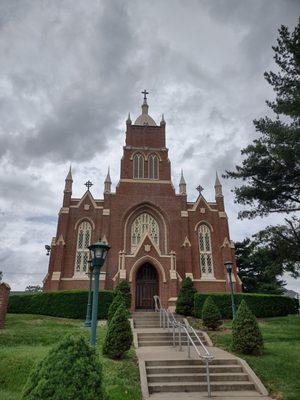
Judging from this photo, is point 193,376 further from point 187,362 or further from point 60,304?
point 60,304

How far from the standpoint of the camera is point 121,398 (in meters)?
7.12

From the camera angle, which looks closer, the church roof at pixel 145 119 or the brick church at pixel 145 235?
the brick church at pixel 145 235

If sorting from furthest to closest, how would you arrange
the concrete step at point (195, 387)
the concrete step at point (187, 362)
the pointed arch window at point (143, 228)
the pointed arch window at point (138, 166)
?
the pointed arch window at point (138, 166) → the pointed arch window at point (143, 228) → the concrete step at point (187, 362) → the concrete step at point (195, 387)

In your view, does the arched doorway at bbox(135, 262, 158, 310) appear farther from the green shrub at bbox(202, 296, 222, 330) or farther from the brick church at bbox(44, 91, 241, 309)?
the green shrub at bbox(202, 296, 222, 330)

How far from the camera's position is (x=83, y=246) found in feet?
90.1

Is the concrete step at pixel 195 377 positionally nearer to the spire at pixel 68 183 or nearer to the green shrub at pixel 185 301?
the green shrub at pixel 185 301

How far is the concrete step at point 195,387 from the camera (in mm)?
8336

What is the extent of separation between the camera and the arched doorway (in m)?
24.9

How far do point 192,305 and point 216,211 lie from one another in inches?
430

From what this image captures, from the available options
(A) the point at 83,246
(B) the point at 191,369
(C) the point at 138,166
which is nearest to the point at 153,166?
(C) the point at 138,166

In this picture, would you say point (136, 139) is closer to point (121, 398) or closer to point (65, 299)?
point (65, 299)

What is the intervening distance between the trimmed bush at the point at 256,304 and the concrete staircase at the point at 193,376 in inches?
414

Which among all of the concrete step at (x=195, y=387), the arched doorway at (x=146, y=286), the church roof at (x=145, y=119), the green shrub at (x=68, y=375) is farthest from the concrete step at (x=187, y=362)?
the church roof at (x=145, y=119)

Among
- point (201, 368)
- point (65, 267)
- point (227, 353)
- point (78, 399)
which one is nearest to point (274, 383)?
point (201, 368)
